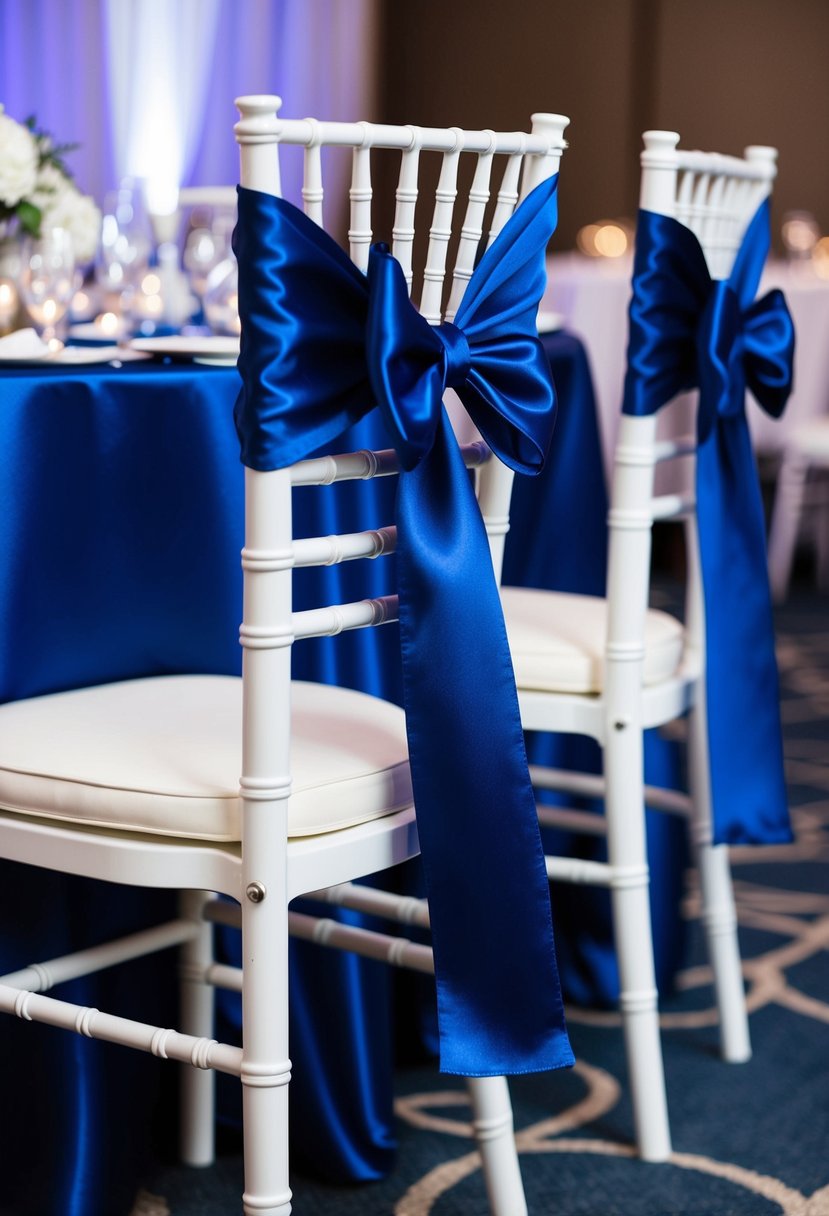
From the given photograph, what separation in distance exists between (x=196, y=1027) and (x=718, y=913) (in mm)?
704

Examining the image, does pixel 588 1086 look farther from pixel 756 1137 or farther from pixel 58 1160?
pixel 58 1160

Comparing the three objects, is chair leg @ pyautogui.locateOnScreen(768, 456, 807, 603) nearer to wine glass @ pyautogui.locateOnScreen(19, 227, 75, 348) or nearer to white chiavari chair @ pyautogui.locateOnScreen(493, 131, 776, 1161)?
white chiavari chair @ pyautogui.locateOnScreen(493, 131, 776, 1161)

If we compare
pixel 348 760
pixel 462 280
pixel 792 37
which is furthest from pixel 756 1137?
pixel 792 37

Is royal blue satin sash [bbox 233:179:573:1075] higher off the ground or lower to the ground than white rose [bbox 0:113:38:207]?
lower

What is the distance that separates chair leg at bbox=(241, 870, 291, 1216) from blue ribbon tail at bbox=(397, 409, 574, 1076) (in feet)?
0.56

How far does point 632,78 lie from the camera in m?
7.83

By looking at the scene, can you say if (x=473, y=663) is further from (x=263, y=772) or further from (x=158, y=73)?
(x=158, y=73)

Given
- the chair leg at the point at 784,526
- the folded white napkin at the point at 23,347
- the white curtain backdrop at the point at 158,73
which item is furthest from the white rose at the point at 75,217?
the white curtain backdrop at the point at 158,73

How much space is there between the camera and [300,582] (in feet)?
5.84

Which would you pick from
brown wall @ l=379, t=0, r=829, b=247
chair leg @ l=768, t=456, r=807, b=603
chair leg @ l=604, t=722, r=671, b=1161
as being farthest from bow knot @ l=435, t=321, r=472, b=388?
brown wall @ l=379, t=0, r=829, b=247

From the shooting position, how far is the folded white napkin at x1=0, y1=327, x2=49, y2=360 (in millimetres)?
1643

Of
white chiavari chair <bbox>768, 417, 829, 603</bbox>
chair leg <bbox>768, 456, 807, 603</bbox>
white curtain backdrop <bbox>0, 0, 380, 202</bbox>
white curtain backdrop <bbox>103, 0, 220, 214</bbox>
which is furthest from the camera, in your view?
white curtain backdrop <bbox>103, 0, 220, 214</bbox>

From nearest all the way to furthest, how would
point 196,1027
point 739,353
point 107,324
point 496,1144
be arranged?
point 496,1144 < point 196,1027 < point 739,353 < point 107,324

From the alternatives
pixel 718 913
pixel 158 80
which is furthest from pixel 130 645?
pixel 158 80
